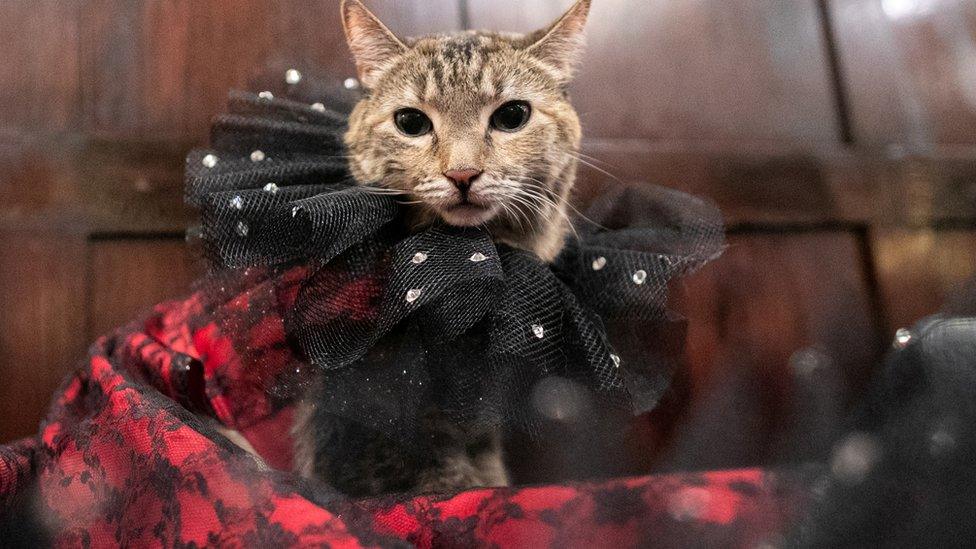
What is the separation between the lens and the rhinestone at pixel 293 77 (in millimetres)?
665

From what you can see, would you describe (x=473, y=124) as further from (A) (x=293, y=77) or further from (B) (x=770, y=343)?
(B) (x=770, y=343)

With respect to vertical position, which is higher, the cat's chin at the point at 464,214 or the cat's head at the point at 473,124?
the cat's head at the point at 473,124

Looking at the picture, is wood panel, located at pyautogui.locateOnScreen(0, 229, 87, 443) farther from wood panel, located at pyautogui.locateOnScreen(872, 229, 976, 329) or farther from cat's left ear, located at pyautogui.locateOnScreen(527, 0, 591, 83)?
wood panel, located at pyautogui.locateOnScreen(872, 229, 976, 329)

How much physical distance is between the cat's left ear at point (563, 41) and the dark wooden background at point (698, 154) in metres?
0.11

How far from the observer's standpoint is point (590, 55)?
0.75 metres

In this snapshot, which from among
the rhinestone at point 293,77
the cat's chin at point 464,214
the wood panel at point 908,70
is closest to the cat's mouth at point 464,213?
the cat's chin at point 464,214

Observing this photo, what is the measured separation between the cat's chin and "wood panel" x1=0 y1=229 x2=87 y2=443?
45 cm

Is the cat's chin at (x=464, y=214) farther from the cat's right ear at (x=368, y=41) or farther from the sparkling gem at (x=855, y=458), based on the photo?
the sparkling gem at (x=855, y=458)

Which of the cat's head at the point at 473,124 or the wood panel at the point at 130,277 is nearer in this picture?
the cat's head at the point at 473,124

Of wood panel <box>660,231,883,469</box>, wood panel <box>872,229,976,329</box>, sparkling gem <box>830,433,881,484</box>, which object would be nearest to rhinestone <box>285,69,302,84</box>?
wood panel <box>660,231,883,469</box>

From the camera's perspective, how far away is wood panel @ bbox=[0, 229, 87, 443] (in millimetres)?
689

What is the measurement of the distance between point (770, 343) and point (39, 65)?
34.9 inches

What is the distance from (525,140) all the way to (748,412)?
43cm

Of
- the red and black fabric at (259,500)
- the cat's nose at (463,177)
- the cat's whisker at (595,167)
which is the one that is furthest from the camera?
the cat's whisker at (595,167)
